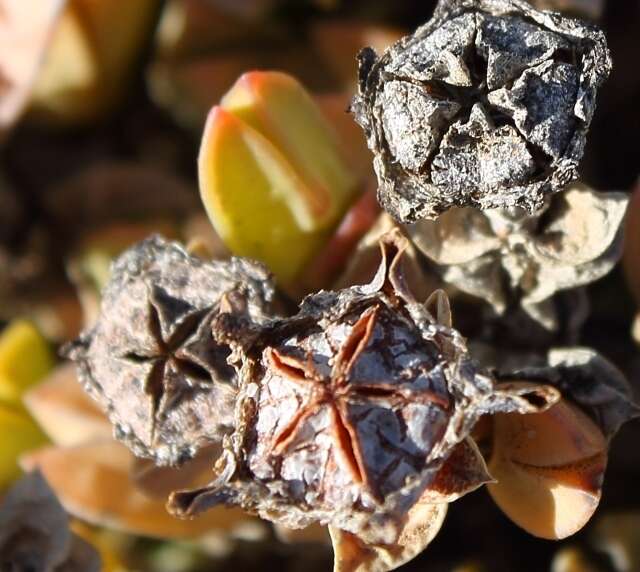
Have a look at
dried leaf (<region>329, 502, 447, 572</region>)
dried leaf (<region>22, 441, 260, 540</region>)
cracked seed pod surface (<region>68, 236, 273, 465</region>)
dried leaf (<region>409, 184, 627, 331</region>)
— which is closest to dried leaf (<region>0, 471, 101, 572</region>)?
dried leaf (<region>22, 441, 260, 540</region>)

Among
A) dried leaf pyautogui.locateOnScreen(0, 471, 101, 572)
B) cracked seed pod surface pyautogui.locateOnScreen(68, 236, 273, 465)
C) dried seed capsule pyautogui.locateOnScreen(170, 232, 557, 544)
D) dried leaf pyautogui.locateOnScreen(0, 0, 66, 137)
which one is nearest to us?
dried seed capsule pyautogui.locateOnScreen(170, 232, 557, 544)

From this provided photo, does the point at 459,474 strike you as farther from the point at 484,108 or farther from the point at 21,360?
the point at 21,360

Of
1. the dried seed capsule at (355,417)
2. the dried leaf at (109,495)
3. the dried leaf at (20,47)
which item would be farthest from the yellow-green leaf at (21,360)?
the dried seed capsule at (355,417)

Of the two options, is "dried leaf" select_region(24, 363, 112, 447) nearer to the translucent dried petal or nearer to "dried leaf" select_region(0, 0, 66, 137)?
"dried leaf" select_region(0, 0, 66, 137)

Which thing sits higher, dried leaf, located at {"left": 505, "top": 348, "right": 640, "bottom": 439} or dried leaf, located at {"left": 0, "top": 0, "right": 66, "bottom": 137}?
dried leaf, located at {"left": 0, "top": 0, "right": 66, "bottom": 137}

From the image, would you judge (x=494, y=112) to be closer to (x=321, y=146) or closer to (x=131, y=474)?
(x=321, y=146)

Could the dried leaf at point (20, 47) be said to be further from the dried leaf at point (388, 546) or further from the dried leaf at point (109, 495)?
the dried leaf at point (388, 546)

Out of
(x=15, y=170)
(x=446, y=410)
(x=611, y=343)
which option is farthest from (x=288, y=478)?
(x=15, y=170)
